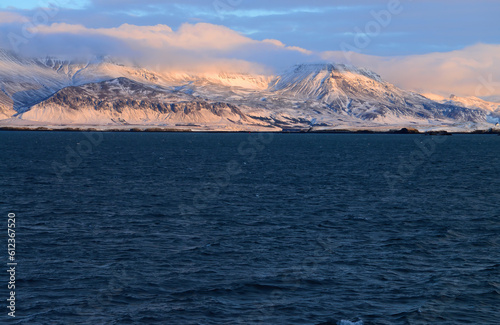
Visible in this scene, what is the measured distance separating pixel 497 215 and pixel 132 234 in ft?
117

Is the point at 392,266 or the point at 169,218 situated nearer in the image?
the point at 392,266

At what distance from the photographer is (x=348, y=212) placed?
57594 mm

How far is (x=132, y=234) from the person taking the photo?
45688 mm

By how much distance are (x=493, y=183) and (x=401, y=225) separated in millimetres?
42089

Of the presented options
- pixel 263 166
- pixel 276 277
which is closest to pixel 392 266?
pixel 276 277

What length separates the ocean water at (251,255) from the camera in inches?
1157

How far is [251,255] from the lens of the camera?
129 ft

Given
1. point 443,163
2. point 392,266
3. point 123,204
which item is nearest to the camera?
point 392,266

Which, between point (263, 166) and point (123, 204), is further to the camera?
point (263, 166)

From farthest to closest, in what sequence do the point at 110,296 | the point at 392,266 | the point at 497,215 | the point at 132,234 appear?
1. the point at 497,215
2. the point at 132,234
3. the point at 392,266
4. the point at 110,296

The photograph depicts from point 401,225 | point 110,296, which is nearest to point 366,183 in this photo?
point 401,225

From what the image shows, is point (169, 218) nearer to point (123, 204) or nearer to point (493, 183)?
point (123, 204)

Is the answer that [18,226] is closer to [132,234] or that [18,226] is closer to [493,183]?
[132,234]

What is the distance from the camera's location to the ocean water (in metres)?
29.4
